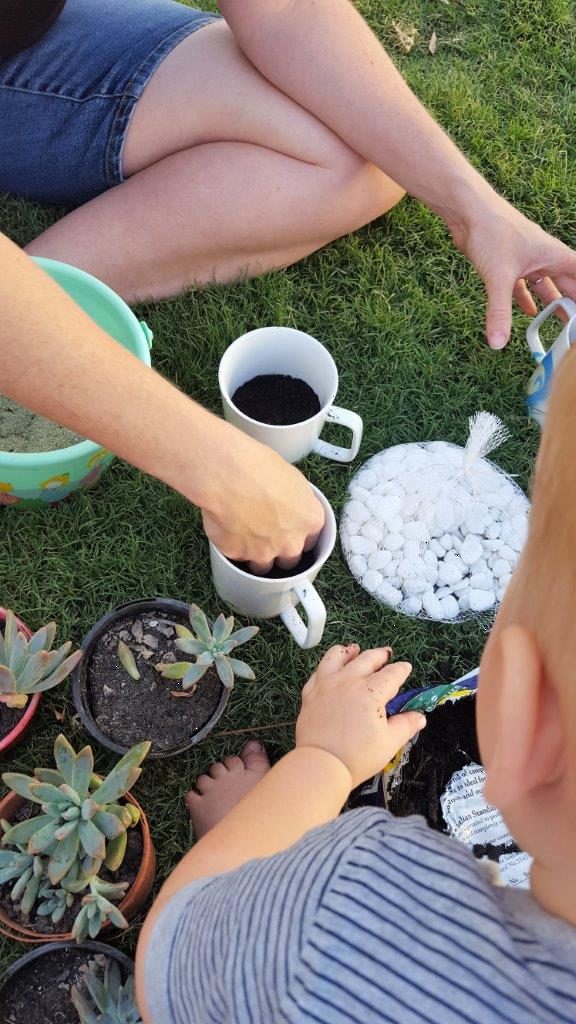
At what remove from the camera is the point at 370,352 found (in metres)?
1.73

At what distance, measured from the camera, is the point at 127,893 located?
1131mm

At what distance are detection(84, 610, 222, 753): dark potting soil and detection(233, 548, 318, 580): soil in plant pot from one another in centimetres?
17

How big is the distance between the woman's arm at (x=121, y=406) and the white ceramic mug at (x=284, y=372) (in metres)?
0.33

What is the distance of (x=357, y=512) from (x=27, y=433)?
625 millimetres

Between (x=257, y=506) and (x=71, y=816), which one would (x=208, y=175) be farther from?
(x=71, y=816)

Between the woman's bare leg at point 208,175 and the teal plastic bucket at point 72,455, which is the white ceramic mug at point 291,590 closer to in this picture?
the teal plastic bucket at point 72,455

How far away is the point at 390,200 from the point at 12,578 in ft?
3.65

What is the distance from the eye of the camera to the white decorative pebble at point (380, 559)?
1479mm

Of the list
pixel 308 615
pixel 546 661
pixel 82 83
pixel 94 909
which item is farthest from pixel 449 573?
pixel 82 83

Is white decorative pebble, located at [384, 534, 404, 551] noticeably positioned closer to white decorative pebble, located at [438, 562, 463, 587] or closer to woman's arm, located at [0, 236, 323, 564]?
white decorative pebble, located at [438, 562, 463, 587]

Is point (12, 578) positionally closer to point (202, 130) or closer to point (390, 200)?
point (202, 130)

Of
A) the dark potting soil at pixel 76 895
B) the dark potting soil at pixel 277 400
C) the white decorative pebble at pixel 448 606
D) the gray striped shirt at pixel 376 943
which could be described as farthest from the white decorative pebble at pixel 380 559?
the gray striped shirt at pixel 376 943

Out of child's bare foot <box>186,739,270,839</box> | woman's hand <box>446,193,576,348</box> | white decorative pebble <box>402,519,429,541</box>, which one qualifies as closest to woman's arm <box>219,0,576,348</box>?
woman's hand <box>446,193,576,348</box>

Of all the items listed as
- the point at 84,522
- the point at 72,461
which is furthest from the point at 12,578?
the point at 72,461
